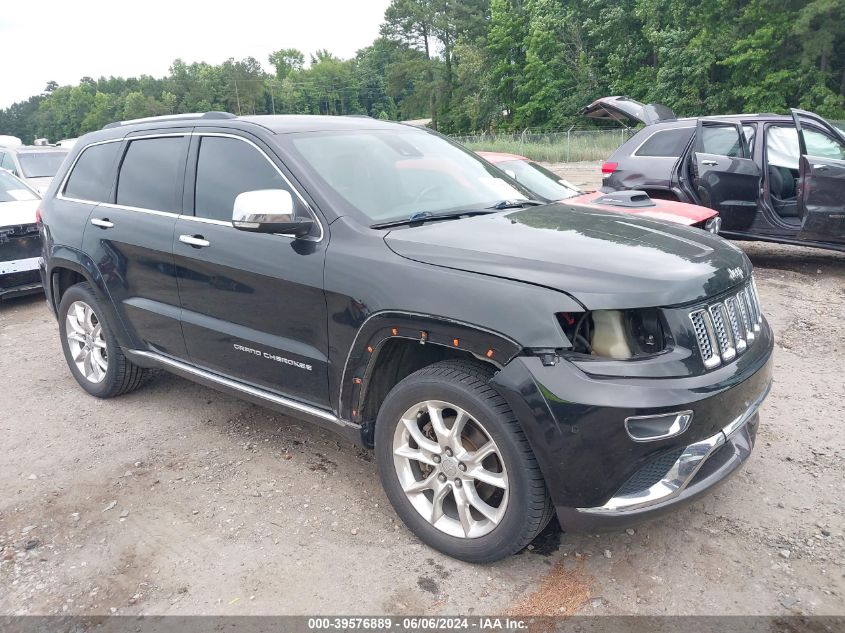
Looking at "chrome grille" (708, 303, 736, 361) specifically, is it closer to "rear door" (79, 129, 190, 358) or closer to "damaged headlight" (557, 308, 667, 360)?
"damaged headlight" (557, 308, 667, 360)

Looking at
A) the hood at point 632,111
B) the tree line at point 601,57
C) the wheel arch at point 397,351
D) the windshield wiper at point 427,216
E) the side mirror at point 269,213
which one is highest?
the tree line at point 601,57

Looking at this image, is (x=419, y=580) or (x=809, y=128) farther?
(x=809, y=128)

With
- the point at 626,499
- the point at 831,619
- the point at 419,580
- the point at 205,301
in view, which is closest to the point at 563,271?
the point at 626,499

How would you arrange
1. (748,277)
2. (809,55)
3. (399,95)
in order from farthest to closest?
1. (399,95)
2. (809,55)
3. (748,277)

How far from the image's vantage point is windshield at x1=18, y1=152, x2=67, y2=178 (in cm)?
1266

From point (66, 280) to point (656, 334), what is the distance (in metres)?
4.34

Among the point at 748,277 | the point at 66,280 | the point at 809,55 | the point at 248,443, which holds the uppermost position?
the point at 809,55

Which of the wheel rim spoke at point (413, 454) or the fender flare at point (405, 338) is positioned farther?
the wheel rim spoke at point (413, 454)

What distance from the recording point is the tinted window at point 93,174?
15.0 ft

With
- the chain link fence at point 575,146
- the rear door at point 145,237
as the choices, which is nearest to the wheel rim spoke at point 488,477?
the rear door at point 145,237

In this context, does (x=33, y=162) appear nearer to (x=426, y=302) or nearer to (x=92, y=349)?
(x=92, y=349)

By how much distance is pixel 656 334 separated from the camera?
8.52ft

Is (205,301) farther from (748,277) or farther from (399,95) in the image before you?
(399,95)

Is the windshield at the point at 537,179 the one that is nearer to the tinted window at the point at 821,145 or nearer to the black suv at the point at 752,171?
the black suv at the point at 752,171
